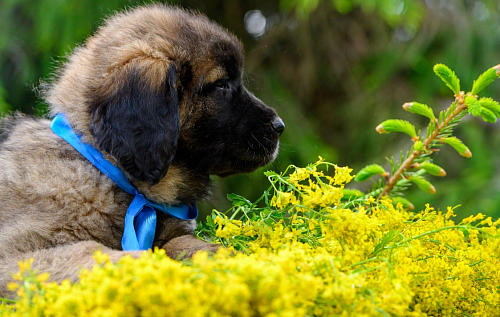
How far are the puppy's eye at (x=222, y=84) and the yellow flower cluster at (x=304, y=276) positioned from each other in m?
0.77

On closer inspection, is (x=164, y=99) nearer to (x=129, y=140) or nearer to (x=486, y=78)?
(x=129, y=140)

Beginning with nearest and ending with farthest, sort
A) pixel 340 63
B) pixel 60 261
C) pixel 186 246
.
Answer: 1. pixel 60 261
2. pixel 186 246
3. pixel 340 63

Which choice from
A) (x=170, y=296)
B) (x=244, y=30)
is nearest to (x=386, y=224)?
(x=170, y=296)

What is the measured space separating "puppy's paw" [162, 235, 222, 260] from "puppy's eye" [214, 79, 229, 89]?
811mm

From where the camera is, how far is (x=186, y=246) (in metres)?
1.69

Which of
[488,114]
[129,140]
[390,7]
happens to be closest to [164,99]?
[129,140]

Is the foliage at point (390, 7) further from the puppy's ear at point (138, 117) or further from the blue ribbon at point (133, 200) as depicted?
the blue ribbon at point (133, 200)

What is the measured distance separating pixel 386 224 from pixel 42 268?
3.95 ft

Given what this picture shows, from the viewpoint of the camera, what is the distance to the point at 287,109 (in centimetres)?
491

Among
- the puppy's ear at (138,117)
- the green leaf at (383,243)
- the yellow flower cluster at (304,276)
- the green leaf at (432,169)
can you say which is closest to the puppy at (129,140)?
the puppy's ear at (138,117)

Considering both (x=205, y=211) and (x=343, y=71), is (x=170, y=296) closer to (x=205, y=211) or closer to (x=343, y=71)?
(x=205, y=211)

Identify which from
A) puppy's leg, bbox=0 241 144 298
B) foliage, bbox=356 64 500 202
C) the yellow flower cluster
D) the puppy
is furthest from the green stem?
puppy's leg, bbox=0 241 144 298

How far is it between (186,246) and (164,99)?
653 mm

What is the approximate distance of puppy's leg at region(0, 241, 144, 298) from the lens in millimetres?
1392
